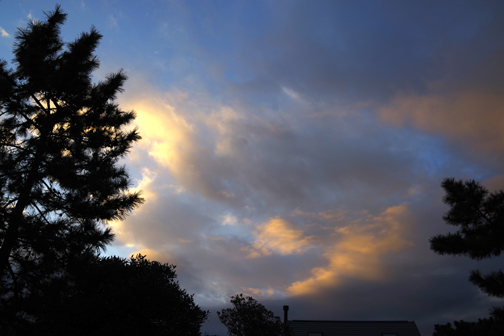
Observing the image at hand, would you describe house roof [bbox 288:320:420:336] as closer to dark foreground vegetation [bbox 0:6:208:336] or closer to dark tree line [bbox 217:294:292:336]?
dark tree line [bbox 217:294:292:336]

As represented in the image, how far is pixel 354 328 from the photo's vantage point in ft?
99.2

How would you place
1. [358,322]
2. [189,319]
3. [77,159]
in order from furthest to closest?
[358,322], [77,159], [189,319]

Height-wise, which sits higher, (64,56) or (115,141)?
(64,56)

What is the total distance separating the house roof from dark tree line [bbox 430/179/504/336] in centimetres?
1615

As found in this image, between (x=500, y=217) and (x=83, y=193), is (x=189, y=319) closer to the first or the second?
(x=83, y=193)

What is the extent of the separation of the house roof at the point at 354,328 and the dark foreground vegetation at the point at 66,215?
73.2 ft

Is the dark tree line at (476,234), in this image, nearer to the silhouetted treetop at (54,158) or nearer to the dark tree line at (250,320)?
the dark tree line at (250,320)

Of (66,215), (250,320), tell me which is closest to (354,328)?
(250,320)

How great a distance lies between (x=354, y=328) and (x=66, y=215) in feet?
95.2

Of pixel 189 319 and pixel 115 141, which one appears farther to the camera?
pixel 115 141

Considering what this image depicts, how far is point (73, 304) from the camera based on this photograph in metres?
10.4

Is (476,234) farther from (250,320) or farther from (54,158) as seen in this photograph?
(54,158)

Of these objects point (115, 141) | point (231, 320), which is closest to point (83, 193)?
point (115, 141)

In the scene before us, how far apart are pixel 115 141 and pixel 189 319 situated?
888 centimetres
